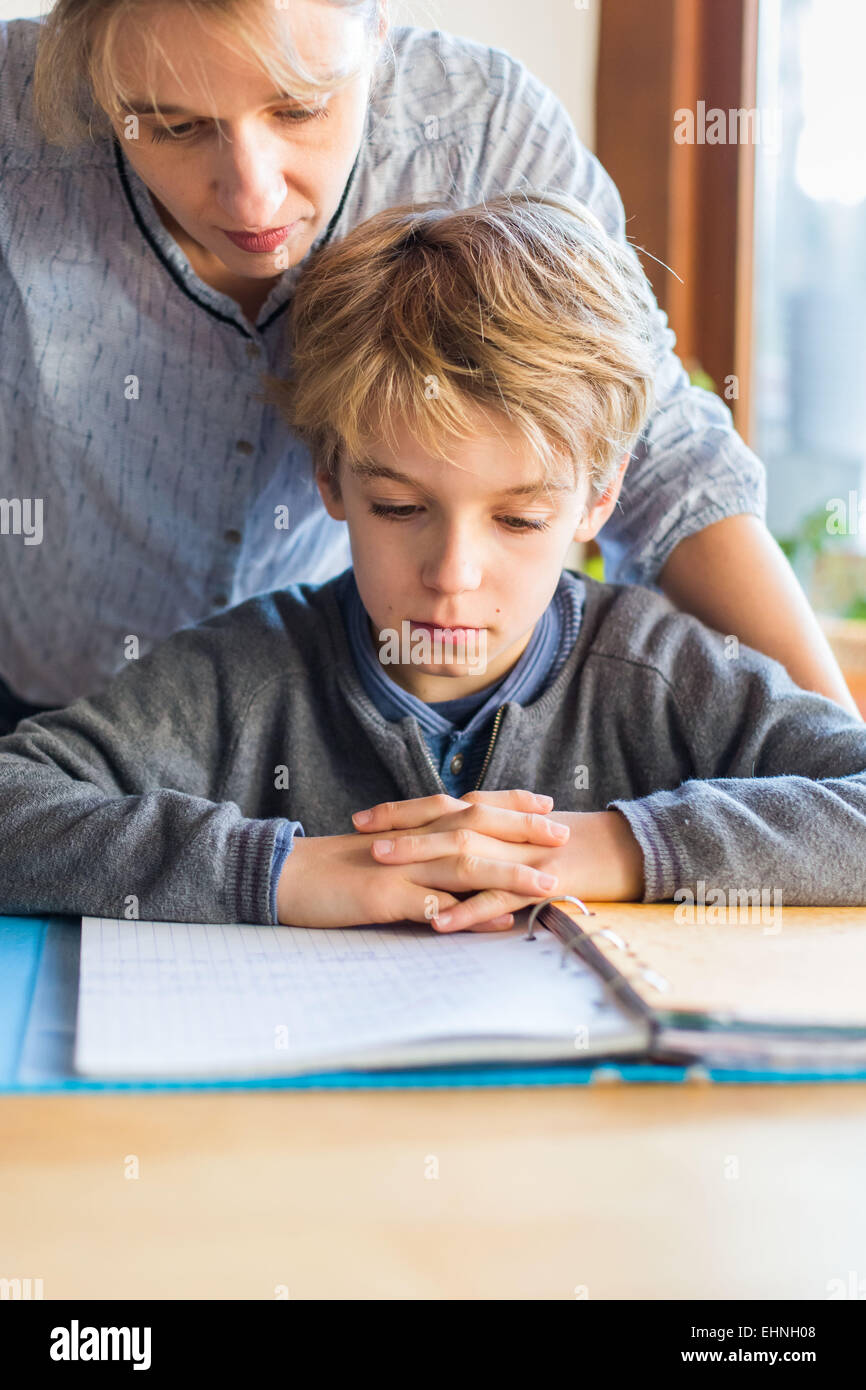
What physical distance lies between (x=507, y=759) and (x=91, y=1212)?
58 centimetres

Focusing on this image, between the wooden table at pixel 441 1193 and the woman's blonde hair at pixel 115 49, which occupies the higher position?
the woman's blonde hair at pixel 115 49

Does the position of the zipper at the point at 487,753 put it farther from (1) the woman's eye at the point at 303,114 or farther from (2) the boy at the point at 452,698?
(1) the woman's eye at the point at 303,114

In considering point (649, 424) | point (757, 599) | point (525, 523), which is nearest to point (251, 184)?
point (525, 523)

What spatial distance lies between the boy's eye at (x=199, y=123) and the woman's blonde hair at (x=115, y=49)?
2cm

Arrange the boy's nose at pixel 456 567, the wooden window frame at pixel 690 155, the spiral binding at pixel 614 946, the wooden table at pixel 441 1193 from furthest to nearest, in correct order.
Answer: the wooden window frame at pixel 690 155, the boy's nose at pixel 456 567, the spiral binding at pixel 614 946, the wooden table at pixel 441 1193

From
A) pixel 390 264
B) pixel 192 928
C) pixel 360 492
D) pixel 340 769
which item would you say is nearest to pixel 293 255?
pixel 390 264

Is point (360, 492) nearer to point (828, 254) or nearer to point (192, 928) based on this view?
point (192, 928)

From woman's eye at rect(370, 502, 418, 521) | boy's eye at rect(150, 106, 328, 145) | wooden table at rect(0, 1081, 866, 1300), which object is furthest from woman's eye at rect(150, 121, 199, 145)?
wooden table at rect(0, 1081, 866, 1300)

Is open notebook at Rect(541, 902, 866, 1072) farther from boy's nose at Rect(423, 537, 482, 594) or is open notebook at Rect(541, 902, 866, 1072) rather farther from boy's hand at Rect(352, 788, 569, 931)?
boy's nose at Rect(423, 537, 482, 594)

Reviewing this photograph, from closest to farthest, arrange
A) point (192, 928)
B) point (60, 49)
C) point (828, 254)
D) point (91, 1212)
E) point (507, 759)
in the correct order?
point (91, 1212)
point (192, 928)
point (60, 49)
point (507, 759)
point (828, 254)

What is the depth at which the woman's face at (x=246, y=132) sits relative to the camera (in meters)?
0.80

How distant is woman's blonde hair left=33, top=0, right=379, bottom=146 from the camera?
784mm

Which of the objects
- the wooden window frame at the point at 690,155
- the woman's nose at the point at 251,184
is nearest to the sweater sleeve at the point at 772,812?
the woman's nose at the point at 251,184

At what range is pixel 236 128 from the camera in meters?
0.82
